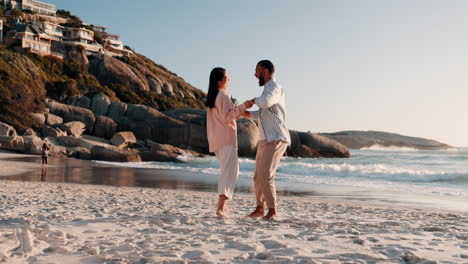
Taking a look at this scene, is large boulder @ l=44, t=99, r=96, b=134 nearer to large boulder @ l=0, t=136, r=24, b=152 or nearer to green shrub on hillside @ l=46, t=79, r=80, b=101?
green shrub on hillside @ l=46, t=79, r=80, b=101

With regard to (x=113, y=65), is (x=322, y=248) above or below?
below

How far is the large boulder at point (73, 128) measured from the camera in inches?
1352

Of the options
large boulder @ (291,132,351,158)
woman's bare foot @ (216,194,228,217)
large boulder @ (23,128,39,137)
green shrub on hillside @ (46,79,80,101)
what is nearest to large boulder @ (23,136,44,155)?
large boulder @ (23,128,39,137)

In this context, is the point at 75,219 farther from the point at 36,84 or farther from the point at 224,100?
the point at 36,84

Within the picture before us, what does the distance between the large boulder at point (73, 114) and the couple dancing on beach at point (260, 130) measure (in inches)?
1320

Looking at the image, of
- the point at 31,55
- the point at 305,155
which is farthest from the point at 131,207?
the point at 31,55

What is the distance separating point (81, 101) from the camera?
43969 millimetres

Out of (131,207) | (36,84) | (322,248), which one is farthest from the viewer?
(36,84)

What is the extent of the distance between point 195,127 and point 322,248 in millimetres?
33693

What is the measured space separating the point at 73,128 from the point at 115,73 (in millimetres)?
25946

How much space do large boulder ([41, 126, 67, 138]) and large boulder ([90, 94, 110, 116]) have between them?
828 cm

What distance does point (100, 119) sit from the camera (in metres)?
37.9

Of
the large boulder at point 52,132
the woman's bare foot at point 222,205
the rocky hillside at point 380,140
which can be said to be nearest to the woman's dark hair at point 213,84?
the woman's bare foot at point 222,205

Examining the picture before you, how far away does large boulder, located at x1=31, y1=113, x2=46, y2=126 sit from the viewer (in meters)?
34.7
